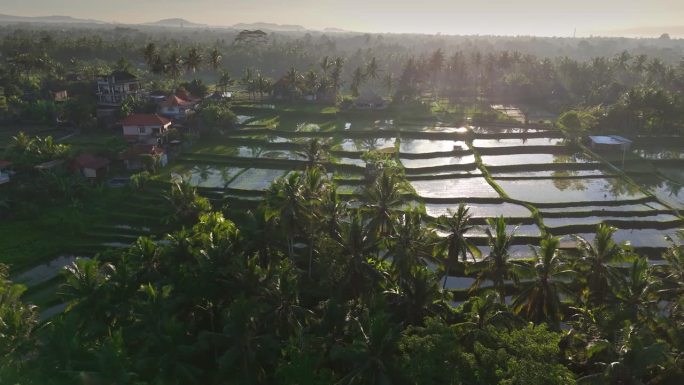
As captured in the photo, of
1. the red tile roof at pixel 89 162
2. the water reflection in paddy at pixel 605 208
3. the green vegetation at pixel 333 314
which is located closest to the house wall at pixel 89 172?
the red tile roof at pixel 89 162

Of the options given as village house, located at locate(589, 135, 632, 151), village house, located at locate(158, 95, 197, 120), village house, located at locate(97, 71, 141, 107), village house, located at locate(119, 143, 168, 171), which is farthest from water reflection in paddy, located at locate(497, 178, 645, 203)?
village house, located at locate(97, 71, 141, 107)

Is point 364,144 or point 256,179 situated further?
point 364,144

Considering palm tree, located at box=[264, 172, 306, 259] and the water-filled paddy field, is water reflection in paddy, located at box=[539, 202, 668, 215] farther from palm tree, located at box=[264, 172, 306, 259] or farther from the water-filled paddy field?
palm tree, located at box=[264, 172, 306, 259]

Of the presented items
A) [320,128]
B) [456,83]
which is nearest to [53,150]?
[320,128]

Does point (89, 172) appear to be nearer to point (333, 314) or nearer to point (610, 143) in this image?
point (333, 314)

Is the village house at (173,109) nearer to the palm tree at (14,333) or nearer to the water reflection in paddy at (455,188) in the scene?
the water reflection in paddy at (455,188)

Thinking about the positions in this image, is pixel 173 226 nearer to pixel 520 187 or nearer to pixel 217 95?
pixel 520 187

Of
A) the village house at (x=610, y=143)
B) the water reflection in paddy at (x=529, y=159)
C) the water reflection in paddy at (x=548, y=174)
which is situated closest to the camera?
the water reflection in paddy at (x=548, y=174)

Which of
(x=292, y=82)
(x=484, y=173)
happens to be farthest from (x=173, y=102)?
(x=484, y=173)
